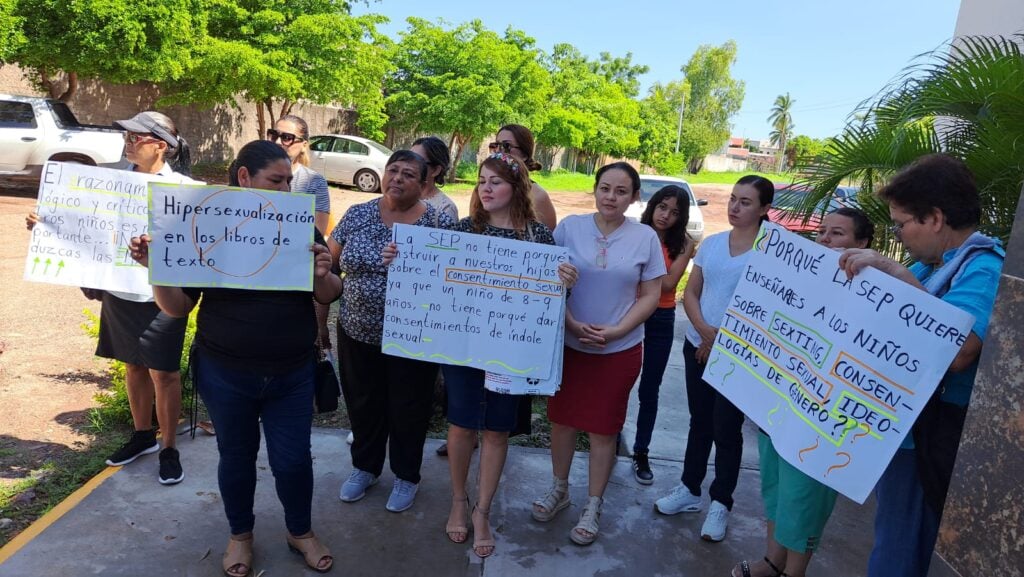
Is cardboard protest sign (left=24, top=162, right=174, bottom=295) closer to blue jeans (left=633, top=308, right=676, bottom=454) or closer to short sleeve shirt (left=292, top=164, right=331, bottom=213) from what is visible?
short sleeve shirt (left=292, top=164, right=331, bottom=213)

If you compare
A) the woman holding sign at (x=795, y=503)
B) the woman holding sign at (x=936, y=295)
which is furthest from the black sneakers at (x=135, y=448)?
the woman holding sign at (x=936, y=295)

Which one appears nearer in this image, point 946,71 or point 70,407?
point 946,71

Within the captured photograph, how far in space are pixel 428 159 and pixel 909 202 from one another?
98.9 inches

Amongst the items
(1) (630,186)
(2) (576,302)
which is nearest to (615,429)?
(2) (576,302)

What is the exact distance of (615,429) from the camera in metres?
3.25

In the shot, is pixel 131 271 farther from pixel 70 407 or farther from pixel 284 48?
pixel 284 48

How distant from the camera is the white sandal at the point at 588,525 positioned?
3254 millimetres

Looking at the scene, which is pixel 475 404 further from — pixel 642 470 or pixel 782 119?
pixel 782 119

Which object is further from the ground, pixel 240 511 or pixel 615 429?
pixel 615 429

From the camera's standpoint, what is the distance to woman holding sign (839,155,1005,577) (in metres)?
1.92

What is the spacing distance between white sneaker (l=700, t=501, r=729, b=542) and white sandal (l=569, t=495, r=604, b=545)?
557mm

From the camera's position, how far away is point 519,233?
3.09 metres

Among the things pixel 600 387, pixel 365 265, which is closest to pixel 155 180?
pixel 365 265

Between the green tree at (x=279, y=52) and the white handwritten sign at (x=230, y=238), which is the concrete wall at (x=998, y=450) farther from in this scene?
the green tree at (x=279, y=52)
